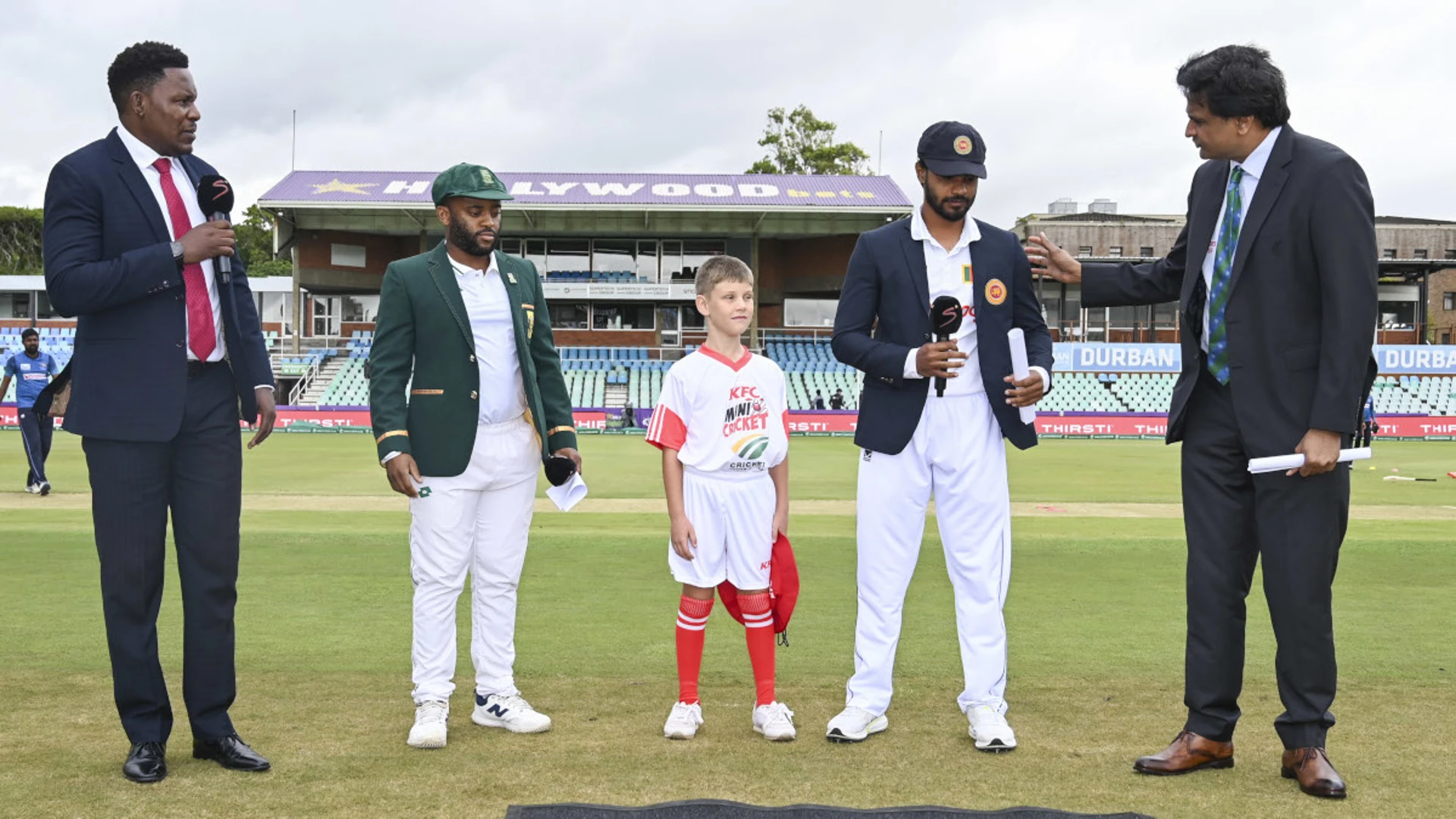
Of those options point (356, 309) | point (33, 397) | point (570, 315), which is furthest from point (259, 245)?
point (33, 397)

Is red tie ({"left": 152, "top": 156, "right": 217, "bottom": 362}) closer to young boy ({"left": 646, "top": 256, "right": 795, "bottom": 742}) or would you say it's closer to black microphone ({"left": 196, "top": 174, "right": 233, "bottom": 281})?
black microphone ({"left": 196, "top": 174, "right": 233, "bottom": 281})

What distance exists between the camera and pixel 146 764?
4.01 m

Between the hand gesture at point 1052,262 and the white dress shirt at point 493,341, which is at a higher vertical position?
the hand gesture at point 1052,262

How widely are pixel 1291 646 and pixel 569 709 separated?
2.73 metres

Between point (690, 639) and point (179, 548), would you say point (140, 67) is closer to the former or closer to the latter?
point (179, 548)

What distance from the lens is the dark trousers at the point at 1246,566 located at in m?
4.14

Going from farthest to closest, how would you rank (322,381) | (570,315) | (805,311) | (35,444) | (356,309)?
(356,309)
(805,311)
(570,315)
(322,381)
(35,444)

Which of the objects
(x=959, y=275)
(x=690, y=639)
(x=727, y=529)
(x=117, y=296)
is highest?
(x=959, y=275)

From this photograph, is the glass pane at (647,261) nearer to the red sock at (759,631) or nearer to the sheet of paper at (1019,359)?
the red sock at (759,631)

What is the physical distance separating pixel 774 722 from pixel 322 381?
42802 millimetres

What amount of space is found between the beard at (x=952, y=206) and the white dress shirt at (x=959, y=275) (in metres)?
0.14

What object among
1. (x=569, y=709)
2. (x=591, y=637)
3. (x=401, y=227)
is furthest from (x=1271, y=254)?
(x=401, y=227)

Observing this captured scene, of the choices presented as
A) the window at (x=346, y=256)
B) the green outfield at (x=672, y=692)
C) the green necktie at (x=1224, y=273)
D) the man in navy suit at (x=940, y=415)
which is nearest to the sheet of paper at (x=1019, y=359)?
the man in navy suit at (x=940, y=415)

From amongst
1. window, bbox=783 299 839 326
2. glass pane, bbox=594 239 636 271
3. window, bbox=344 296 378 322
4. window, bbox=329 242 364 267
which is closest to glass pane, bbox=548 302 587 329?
glass pane, bbox=594 239 636 271
